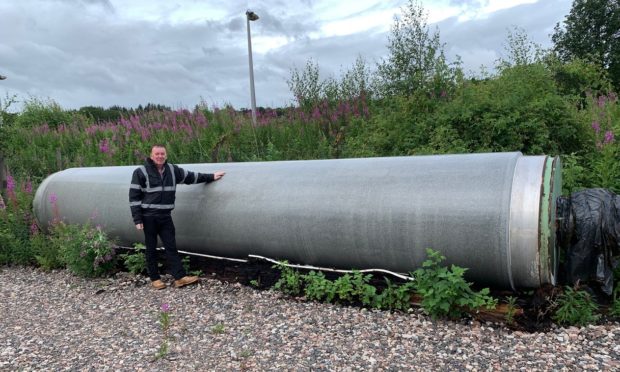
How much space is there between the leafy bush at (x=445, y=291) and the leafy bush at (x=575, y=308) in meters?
0.46

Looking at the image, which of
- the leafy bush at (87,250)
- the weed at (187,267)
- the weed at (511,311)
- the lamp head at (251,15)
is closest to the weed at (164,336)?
the weed at (187,267)

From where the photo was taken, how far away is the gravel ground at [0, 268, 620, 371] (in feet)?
10.6

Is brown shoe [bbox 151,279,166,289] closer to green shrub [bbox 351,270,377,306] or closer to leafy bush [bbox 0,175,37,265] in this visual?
green shrub [bbox 351,270,377,306]

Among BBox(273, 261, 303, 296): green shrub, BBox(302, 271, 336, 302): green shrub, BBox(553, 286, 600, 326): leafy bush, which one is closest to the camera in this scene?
BBox(553, 286, 600, 326): leafy bush

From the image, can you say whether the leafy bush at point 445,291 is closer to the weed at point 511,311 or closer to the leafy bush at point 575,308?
the weed at point 511,311

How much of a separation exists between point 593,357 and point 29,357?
13.4 ft

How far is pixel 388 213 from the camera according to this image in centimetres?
401

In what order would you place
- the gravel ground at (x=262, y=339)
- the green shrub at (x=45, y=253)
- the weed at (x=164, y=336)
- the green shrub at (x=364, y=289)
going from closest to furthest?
the gravel ground at (x=262, y=339), the weed at (x=164, y=336), the green shrub at (x=364, y=289), the green shrub at (x=45, y=253)

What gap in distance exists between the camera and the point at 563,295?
3.62m

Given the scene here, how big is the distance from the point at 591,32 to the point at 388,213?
3463 centimetres

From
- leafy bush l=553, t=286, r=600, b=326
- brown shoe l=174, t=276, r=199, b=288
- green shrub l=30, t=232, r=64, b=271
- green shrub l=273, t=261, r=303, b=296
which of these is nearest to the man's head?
brown shoe l=174, t=276, r=199, b=288

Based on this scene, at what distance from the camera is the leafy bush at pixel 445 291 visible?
3650 mm

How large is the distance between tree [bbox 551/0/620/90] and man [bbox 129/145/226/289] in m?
30.5

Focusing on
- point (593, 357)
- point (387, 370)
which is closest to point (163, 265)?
point (387, 370)
